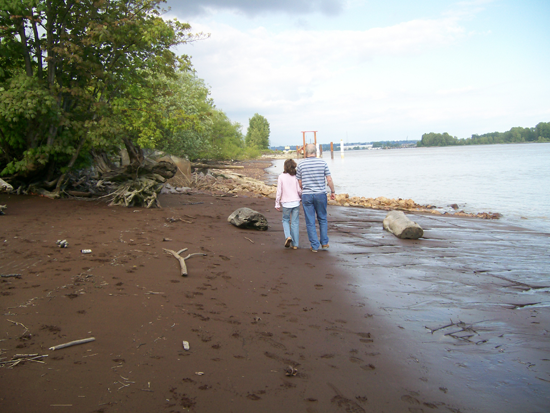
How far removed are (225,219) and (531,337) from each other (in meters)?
7.74

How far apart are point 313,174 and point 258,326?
13.8 feet

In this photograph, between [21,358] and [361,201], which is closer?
[21,358]

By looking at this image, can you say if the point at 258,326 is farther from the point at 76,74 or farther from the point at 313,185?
the point at 76,74

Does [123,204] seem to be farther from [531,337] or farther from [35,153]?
[531,337]

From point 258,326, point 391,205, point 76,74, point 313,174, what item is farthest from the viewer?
point 391,205

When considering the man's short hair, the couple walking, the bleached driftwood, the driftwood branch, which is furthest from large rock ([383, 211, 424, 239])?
the driftwood branch

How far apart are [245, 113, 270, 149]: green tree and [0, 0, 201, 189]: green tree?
351 ft

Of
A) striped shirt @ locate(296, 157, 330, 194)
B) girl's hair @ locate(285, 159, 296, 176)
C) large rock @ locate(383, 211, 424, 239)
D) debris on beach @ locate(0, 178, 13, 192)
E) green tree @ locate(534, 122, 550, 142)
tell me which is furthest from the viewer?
green tree @ locate(534, 122, 550, 142)

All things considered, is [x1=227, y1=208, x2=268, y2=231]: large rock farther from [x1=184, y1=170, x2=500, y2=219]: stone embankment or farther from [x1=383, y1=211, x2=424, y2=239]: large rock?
[x1=184, y1=170, x2=500, y2=219]: stone embankment

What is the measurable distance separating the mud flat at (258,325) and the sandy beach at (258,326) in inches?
0.7

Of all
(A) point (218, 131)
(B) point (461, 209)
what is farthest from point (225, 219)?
(A) point (218, 131)

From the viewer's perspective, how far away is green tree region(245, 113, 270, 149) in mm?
118688

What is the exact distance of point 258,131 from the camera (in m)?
120

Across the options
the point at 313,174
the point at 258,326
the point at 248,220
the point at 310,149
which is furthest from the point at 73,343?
the point at 248,220
